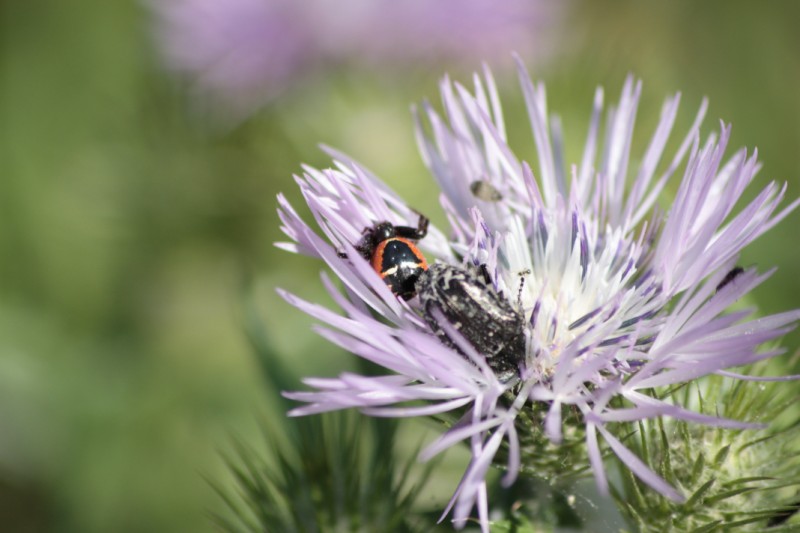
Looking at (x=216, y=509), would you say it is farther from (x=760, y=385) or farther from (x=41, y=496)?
(x=760, y=385)

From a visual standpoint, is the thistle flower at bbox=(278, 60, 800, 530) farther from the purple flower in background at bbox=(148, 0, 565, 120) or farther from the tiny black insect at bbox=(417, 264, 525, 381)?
the purple flower in background at bbox=(148, 0, 565, 120)

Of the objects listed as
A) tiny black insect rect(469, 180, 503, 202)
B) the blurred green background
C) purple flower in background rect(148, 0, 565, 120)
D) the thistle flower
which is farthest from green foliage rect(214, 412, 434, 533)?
purple flower in background rect(148, 0, 565, 120)

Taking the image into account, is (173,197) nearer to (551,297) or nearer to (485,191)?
(485,191)

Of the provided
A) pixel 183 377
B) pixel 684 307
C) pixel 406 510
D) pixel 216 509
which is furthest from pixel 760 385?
pixel 183 377

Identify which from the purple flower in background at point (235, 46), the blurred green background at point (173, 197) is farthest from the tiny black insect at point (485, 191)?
the purple flower in background at point (235, 46)

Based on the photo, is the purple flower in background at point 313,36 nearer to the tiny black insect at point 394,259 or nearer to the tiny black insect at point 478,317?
the tiny black insect at point 394,259
